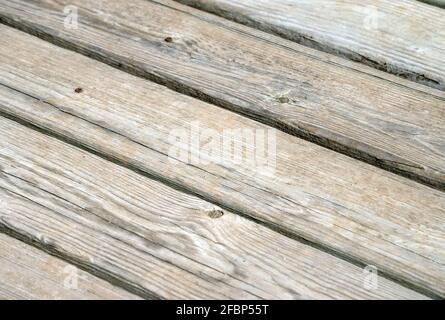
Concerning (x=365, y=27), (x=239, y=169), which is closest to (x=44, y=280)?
(x=239, y=169)

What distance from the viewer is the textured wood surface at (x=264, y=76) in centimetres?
206

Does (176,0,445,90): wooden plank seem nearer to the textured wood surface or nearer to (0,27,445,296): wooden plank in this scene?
the textured wood surface

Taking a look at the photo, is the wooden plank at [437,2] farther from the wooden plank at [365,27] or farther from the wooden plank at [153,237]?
the wooden plank at [153,237]

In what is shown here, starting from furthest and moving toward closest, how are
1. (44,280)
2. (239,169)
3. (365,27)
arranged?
(365,27) → (239,169) → (44,280)

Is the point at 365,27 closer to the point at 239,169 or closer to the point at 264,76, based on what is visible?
the point at 264,76

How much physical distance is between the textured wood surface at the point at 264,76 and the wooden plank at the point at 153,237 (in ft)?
1.05

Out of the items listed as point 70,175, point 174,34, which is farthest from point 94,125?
point 174,34

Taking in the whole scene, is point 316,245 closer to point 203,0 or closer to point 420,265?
point 420,265

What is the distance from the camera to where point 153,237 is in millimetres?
1842

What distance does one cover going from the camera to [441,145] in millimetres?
2041

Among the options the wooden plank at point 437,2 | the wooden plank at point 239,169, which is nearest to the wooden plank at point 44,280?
the wooden plank at point 239,169

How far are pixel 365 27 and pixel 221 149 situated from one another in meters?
0.59

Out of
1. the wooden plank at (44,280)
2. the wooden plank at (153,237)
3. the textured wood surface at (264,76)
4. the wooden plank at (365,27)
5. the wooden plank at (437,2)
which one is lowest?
the wooden plank at (44,280)
